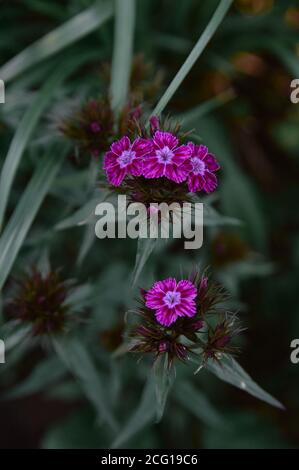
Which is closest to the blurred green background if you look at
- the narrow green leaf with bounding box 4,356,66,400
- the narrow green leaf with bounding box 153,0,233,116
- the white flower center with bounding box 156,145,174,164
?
the narrow green leaf with bounding box 4,356,66,400

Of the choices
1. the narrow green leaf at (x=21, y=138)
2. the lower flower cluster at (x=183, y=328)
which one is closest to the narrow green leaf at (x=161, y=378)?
the lower flower cluster at (x=183, y=328)

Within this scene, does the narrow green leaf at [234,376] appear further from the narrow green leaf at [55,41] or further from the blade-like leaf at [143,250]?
the narrow green leaf at [55,41]

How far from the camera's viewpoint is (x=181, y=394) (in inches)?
56.1

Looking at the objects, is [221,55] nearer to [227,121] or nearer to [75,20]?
[227,121]

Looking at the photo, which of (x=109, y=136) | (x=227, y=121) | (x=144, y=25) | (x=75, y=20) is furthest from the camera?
(x=227, y=121)

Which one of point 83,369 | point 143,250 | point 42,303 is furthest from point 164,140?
point 83,369

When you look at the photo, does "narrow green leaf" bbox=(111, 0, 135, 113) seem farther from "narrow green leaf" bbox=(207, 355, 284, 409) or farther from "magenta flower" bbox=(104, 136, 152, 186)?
"narrow green leaf" bbox=(207, 355, 284, 409)

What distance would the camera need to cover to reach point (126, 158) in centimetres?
84

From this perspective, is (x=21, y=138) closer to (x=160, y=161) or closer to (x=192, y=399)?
(x=160, y=161)

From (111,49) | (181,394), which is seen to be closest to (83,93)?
(111,49)

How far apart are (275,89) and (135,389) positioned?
1037 millimetres

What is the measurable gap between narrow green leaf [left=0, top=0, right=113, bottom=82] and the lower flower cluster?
60cm

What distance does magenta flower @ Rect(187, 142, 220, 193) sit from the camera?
837 mm

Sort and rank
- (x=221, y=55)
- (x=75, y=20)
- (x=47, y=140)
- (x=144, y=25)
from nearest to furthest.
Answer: (x=47, y=140), (x=75, y=20), (x=144, y=25), (x=221, y=55)
